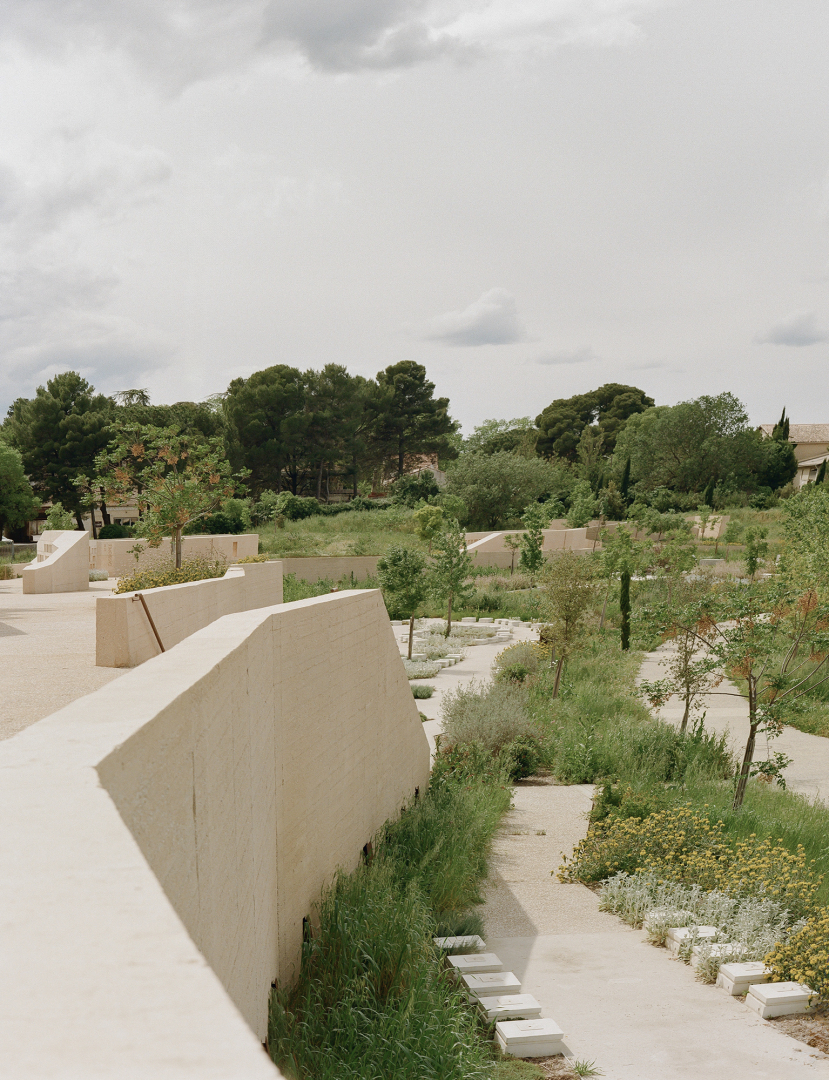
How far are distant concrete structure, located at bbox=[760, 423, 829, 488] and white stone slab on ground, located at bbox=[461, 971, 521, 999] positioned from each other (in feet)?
223

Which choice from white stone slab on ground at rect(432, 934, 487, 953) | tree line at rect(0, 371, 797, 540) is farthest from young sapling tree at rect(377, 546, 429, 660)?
tree line at rect(0, 371, 797, 540)

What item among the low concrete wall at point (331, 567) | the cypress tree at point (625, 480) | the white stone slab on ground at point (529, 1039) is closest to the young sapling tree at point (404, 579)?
the low concrete wall at point (331, 567)

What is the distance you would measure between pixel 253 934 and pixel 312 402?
53.8 meters

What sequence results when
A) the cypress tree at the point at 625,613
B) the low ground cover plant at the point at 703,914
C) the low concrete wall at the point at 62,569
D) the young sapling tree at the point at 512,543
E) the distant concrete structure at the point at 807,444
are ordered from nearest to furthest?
the low ground cover plant at the point at 703,914, the low concrete wall at the point at 62,569, the cypress tree at the point at 625,613, the young sapling tree at the point at 512,543, the distant concrete structure at the point at 807,444

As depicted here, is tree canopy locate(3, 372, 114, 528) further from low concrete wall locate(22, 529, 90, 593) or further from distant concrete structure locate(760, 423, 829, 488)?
distant concrete structure locate(760, 423, 829, 488)

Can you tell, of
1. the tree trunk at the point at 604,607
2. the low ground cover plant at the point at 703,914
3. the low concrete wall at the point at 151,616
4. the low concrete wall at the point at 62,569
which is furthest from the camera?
the tree trunk at the point at 604,607

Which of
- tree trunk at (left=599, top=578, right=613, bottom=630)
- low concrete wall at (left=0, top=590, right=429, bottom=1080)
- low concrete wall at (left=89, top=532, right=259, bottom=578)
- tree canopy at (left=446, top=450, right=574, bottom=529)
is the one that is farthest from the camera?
tree canopy at (left=446, top=450, right=574, bottom=529)

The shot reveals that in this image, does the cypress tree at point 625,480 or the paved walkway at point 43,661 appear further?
the cypress tree at point 625,480

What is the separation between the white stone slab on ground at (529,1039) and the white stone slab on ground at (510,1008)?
0.36 ft

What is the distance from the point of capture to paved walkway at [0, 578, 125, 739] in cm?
730

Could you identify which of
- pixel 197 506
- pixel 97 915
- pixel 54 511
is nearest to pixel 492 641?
pixel 197 506

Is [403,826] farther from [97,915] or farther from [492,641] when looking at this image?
[492,641]

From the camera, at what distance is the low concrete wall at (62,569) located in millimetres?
20109

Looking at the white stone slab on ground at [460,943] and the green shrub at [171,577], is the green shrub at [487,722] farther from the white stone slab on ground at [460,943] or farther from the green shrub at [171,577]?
the white stone slab on ground at [460,943]
